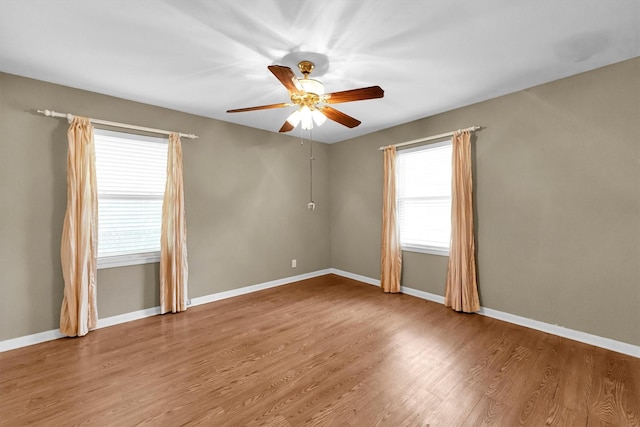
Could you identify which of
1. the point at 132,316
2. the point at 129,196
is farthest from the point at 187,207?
the point at 132,316

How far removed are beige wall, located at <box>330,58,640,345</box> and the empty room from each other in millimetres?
19

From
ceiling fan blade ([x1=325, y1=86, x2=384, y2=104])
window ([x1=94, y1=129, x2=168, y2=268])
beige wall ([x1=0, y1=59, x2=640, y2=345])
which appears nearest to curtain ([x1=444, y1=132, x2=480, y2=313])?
beige wall ([x1=0, y1=59, x2=640, y2=345])

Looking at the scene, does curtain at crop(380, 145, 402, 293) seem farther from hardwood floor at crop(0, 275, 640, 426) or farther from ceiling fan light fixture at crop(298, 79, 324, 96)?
ceiling fan light fixture at crop(298, 79, 324, 96)

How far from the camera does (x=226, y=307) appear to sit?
3730 mm

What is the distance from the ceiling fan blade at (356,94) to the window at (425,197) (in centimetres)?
204

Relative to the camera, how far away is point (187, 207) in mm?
3758

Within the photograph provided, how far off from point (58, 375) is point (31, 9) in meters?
2.73

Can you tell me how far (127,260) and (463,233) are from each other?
418 centimetres

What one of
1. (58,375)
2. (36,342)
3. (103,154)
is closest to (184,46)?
(103,154)

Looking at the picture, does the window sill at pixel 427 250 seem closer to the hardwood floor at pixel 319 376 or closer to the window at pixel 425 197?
the window at pixel 425 197

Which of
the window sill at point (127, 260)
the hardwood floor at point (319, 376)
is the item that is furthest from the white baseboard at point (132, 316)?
the window sill at point (127, 260)

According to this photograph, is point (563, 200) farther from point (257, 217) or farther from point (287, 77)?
point (257, 217)

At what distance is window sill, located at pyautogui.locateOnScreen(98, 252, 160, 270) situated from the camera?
3133 mm

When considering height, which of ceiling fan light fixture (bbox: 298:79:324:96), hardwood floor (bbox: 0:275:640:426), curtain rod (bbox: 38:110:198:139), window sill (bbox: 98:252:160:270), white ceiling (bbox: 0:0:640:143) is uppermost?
white ceiling (bbox: 0:0:640:143)
